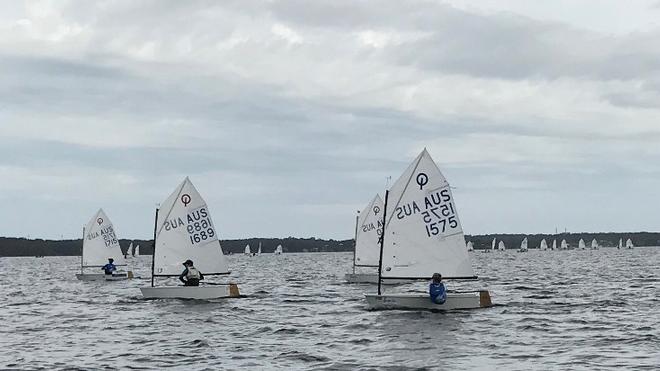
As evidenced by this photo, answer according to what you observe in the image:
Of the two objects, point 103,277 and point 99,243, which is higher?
point 99,243

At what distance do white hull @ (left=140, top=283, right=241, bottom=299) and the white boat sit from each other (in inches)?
691

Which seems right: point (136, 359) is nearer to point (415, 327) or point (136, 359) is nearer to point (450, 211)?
point (415, 327)

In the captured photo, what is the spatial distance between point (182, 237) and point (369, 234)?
18527mm

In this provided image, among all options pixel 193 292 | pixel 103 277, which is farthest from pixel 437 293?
pixel 103 277

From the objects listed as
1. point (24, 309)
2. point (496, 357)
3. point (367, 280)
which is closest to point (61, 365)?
point (496, 357)

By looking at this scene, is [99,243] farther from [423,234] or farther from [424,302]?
[424,302]

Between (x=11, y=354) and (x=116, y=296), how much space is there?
25.1 m

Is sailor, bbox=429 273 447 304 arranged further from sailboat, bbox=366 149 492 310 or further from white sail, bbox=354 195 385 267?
white sail, bbox=354 195 385 267

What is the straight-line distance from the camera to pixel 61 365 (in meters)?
26.4

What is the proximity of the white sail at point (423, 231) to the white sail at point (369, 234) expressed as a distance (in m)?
22.5

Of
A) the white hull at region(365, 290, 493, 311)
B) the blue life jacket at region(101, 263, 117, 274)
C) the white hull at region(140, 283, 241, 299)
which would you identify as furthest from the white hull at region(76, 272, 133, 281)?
the white hull at region(365, 290, 493, 311)

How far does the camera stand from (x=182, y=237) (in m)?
47.8

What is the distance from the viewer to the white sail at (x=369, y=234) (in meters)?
62.2

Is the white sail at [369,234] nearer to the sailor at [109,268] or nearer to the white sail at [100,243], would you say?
the sailor at [109,268]
